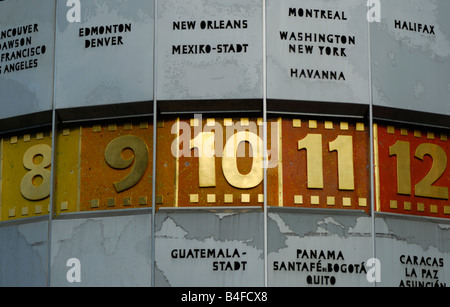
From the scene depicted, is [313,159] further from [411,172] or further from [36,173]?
[36,173]

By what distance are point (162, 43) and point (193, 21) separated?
714 millimetres

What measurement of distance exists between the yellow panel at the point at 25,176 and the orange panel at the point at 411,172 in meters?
6.24

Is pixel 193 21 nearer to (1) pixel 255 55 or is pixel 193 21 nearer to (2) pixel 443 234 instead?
(1) pixel 255 55

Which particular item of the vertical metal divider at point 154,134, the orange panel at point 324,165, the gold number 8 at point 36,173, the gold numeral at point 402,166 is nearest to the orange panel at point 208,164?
the vertical metal divider at point 154,134

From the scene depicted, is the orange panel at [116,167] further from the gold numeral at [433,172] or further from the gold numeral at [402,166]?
the gold numeral at [433,172]

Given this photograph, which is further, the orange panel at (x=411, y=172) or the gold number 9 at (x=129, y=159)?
the orange panel at (x=411, y=172)

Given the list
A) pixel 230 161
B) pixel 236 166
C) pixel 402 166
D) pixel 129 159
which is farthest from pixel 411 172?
pixel 129 159

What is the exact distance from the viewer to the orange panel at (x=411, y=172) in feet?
71.5

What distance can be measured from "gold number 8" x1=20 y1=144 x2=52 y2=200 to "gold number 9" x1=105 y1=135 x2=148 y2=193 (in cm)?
125

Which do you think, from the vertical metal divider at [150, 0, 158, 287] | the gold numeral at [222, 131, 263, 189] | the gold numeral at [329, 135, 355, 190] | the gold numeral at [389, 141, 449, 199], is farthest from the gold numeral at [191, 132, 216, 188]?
the gold numeral at [389, 141, 449, 199]

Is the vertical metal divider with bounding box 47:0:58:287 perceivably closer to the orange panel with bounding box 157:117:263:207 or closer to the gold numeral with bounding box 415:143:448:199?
the orange panel with bounding box 157:117:263:207

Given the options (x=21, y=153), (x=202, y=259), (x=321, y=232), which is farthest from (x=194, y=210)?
(x=21, y=153)

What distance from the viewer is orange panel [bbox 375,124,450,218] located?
21797 millimetres

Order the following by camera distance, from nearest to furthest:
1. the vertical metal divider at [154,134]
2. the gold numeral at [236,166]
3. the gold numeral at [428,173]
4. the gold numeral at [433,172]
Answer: the vertical metal divider at [154,134], the gold numeral at [236,166], the gold numeral at [428,173], the gold numeral at [433,172]
